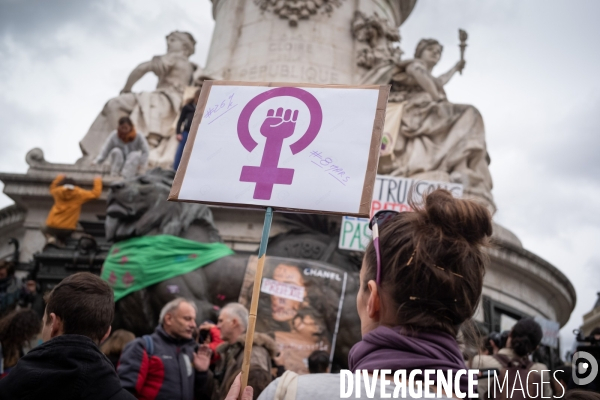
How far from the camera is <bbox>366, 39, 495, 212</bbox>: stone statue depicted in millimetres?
12250

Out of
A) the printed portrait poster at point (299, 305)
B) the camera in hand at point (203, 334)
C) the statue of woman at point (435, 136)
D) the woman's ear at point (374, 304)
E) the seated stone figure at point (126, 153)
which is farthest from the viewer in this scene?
the statue of woman at point (435, 136)

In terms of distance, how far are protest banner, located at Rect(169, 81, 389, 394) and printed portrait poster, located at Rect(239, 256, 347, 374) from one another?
13.4 feet

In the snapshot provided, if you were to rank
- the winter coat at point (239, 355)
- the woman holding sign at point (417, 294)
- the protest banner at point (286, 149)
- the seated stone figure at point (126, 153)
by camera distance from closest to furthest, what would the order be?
the woman holding sign at point (417, 294) < the protest banner at point (286, 149) < the winter coat at point (239, 355) < the seated stone figure at point (126, 153)

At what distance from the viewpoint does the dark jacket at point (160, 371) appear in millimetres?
4066

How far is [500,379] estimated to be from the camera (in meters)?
3.59

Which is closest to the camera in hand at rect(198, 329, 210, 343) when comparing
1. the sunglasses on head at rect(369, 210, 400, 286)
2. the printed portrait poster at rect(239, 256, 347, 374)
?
the printed portrait poster at rect(239, 256, 347, 374)

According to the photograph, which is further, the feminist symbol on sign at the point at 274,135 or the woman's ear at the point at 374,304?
the feminist symbol on sign at the point at 274,135

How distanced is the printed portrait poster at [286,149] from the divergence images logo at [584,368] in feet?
7.89

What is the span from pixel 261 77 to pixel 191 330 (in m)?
9.69

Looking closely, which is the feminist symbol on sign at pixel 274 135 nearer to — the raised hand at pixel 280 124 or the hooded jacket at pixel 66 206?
the raised hand at pixel 280 124

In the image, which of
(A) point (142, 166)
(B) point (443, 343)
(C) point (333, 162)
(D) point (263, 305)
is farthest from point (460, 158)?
(B) point (443, 343)

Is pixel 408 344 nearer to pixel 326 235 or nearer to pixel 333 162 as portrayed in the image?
pixel 333 162

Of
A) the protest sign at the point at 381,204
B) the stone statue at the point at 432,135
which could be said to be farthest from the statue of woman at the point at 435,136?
the protest sign at the point at 381,204

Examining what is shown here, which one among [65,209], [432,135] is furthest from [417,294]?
[432,135]
